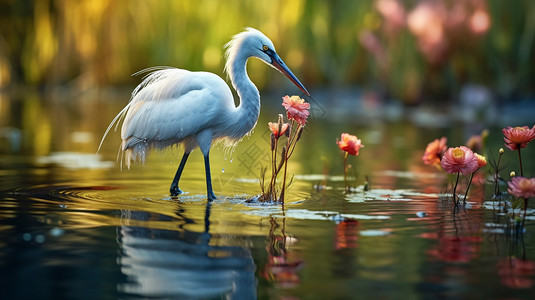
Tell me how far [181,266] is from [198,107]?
3.08m

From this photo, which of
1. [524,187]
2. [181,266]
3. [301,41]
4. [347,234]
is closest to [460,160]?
[524,187]

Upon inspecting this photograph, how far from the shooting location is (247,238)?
16.2 ft

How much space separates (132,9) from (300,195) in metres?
16.4

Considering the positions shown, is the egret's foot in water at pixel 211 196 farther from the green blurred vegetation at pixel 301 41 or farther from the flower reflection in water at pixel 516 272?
the green blurred vegetation at pixel 301 41

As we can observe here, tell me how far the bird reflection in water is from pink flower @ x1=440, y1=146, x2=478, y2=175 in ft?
6.22

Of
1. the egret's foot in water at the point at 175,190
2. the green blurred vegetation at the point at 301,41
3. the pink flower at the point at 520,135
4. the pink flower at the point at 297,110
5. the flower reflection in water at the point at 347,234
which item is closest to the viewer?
the flower reflection in water at the point at 347,234

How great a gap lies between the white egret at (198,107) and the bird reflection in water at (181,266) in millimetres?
2031

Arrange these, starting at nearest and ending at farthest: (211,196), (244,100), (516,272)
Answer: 1. (516,272)
2. (211,196)
3. (244,100)

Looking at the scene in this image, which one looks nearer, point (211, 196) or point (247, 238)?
point (247, 238)

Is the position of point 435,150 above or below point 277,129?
below

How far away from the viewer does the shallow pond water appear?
12.5ft

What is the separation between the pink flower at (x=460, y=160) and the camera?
6.11 m

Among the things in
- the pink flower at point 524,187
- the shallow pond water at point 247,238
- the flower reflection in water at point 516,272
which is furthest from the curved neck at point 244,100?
the flower reflection in water at point 516,272

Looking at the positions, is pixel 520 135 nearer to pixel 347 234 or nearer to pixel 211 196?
pixel 347 234
